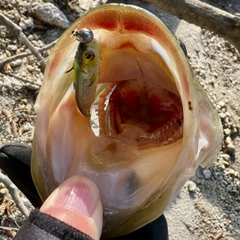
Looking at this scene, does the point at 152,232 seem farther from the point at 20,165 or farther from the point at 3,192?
the point at 3,192

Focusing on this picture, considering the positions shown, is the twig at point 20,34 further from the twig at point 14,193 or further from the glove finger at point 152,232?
the glove finger at point 152,232

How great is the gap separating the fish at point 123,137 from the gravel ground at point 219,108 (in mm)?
1023

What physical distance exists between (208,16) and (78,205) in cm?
171

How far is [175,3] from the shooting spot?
8.63ft

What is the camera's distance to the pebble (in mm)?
2773

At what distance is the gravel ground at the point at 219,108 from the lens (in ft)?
7.83

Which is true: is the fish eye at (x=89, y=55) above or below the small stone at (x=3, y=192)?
above

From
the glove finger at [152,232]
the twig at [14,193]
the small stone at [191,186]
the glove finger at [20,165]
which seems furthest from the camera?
the small stone at [191,186]

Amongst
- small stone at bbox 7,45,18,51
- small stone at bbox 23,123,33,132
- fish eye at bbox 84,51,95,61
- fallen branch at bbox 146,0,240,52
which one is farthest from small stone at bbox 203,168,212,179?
fish eye at bbox 84,51,95,61

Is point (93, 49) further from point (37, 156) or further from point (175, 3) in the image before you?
point (175, 3)

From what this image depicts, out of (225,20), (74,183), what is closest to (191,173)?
(74,183)

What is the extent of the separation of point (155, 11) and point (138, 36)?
7.17 feet

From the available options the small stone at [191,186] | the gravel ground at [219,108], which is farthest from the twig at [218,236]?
the small stone at [191,186]

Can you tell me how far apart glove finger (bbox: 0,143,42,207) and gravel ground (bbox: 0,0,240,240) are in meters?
0.36
